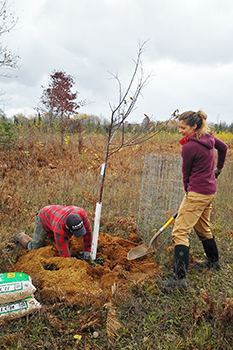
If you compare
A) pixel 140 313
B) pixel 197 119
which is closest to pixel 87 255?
pixel 140 313

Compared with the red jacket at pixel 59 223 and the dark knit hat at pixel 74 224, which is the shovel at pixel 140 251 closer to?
the red jacket at pixel 59 223

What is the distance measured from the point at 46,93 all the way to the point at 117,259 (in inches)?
384

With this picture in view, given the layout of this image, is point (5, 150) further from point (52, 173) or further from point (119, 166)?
point (119, 166)

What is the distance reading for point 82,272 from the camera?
9.47 ft

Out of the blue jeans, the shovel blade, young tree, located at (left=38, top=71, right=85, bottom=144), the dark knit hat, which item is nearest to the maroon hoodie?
the shovel blade

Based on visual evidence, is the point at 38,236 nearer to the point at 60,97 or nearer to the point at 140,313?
the point at 140,313

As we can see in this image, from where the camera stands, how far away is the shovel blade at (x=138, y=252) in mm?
3439

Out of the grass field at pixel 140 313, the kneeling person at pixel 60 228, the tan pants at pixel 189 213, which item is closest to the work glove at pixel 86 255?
the kneeling person at pixel 60 228

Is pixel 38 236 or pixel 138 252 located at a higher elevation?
pixel 38 236

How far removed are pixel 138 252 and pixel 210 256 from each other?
0.97 meters

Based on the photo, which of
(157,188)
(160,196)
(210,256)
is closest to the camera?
(210,256)

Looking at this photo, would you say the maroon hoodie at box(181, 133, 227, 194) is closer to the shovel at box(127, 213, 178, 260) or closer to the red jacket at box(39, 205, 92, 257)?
the shovel at box(127, 213, 178, 260)

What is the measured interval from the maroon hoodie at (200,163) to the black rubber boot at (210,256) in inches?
30.5

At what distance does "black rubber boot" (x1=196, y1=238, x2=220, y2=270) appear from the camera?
320cm
